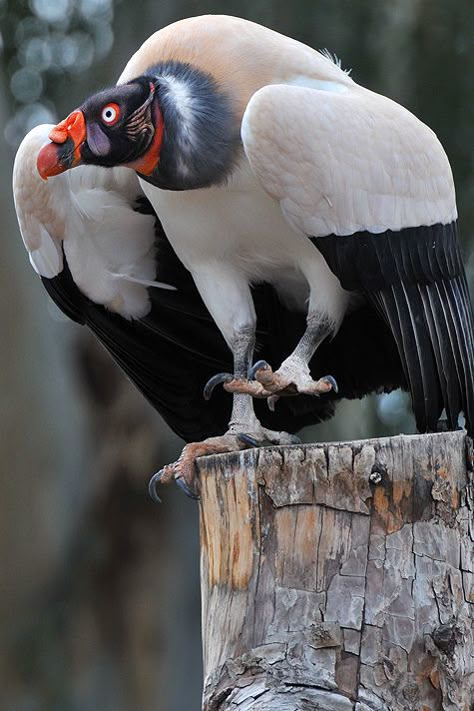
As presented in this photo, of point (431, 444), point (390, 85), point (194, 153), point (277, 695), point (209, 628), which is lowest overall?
point (277, 695)

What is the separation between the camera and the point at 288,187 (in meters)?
3.49

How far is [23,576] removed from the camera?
25.6 ft

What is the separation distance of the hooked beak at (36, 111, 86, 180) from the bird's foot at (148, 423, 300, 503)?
0.92 metres

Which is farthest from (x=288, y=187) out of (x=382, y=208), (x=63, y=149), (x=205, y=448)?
(x=205, y=448)

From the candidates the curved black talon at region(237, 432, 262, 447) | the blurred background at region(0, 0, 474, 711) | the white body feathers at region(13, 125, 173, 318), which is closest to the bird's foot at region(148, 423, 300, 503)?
the curved black talon at region(237, 432, 262, 447)

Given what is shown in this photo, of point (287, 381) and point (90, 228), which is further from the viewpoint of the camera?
point (90, 228)

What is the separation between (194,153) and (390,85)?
4.40 meters

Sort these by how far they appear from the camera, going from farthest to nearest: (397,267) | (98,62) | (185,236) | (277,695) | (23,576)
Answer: (98,62) → (23,576) → (185,236) → (397,267) → (277,695)

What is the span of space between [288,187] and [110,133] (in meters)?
0.61

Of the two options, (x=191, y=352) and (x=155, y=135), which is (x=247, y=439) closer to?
(x=191, y=352)

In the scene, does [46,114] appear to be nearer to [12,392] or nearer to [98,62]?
[98,62]

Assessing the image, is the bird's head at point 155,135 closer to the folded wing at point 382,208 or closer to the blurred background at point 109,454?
the folded wing at point 382,208

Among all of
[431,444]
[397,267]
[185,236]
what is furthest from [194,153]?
[431,444]

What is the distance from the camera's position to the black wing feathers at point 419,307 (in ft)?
11.9
